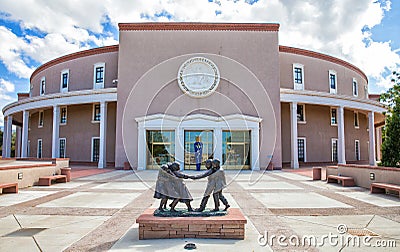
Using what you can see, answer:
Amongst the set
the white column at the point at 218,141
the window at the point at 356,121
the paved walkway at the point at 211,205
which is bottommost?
the paved walkway at the point at 211,205

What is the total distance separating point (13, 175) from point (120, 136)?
10951 millimetres

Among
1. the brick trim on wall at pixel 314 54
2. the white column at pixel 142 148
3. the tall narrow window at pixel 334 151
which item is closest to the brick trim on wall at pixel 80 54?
the white column at pixel 142 148

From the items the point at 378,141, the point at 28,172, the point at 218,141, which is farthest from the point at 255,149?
the point at 378,141

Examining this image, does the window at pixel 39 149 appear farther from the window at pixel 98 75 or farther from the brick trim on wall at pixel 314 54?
the brick trim on wall at pixel 314 54

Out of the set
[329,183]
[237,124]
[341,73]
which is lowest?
[329,183]

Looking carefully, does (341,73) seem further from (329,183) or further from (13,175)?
(13,175)

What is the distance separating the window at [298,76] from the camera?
27.4 metres

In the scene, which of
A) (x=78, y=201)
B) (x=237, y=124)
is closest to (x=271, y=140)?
(x=237, y=124)

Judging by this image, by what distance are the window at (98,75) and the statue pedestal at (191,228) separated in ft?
80.6

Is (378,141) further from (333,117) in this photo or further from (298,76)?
(298,76)

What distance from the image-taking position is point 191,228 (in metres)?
5.04

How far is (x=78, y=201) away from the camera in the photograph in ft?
29.1

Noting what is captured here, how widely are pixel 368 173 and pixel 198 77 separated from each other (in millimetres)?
13908

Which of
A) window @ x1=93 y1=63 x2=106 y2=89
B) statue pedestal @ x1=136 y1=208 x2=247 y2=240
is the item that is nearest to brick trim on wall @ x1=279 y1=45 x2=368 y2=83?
window @ x1=93 y1=63 x2=106 y2=89
